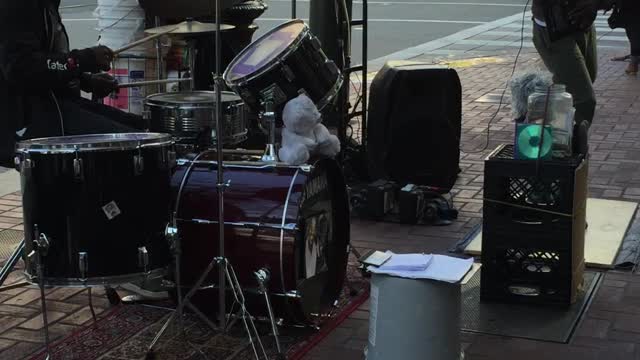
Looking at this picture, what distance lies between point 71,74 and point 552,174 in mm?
2314

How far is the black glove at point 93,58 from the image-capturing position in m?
4.62

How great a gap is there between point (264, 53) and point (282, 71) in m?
0.18

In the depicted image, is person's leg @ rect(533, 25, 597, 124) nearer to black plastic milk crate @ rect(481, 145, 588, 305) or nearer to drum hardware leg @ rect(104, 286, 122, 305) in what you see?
black plastic milk crate @ rect(481, 145, 588, 305)

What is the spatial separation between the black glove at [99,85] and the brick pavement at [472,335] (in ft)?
3.45

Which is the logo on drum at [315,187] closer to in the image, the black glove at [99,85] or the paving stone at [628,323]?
the black glove at [99,85]

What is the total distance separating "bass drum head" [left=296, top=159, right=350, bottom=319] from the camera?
4.36 meters

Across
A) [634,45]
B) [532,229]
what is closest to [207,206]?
[532,229]

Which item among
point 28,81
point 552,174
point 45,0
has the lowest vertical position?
point 552,174

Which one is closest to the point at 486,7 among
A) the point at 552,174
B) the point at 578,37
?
the point at 578,37

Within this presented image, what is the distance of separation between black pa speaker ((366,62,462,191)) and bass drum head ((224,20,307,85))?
1.77 m

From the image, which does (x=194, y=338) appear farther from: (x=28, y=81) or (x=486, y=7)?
(x=486, y=7)

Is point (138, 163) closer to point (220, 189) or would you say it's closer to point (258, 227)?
point (220, 189)

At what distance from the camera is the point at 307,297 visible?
4480 millimetres

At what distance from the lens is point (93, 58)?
4652 millimetres
